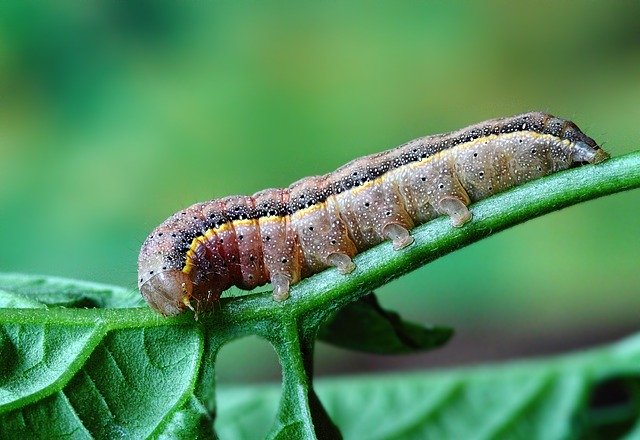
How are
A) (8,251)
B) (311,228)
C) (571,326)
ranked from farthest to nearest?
(8,251) < (571,326) < (311,228)

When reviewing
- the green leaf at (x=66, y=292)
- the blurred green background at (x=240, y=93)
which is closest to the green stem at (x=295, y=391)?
the green leaf at (x=66, y=292)

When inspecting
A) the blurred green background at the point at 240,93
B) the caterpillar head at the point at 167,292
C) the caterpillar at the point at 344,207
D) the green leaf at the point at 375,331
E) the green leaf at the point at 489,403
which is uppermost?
the blurred green background at the point at 240,93

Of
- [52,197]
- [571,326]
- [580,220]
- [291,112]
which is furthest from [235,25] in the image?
[571,326]

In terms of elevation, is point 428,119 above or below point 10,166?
below

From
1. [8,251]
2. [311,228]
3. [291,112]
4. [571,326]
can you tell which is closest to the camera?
[311,228]

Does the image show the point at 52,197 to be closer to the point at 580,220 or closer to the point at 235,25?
the point at 235,25

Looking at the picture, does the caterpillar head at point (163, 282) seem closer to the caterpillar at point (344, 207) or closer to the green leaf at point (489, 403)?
the caterpillar at point (344, 207)

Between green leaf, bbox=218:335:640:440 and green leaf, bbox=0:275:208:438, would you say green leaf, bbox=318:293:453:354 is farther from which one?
green leaf, bbox=218:335:640:440

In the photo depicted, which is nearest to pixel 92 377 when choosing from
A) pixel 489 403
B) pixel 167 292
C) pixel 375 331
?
pixel 167 292
